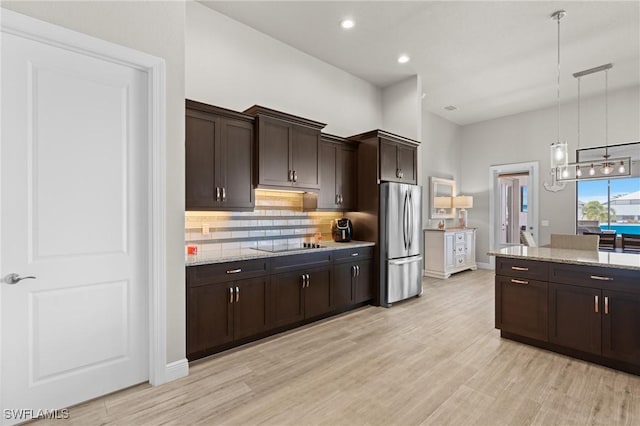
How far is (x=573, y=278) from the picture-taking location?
2873 mm

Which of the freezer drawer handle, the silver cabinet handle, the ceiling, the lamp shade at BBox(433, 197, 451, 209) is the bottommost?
the freezer drawer handle

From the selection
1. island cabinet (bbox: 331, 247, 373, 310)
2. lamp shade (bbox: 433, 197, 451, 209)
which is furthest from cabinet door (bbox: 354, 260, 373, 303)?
lamp shade (bbox: 433, 197, 451, 209)

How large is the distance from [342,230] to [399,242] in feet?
2.81

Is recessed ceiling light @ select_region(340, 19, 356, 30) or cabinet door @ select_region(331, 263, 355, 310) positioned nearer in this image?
recessed ceiling light @ select_region(340, 19, 356, 30)

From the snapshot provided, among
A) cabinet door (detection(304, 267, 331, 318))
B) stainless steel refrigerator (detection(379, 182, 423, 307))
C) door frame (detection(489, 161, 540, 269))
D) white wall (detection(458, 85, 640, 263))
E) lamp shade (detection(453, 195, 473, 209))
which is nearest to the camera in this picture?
cabinet door (detection(304, 267, 331, 318))

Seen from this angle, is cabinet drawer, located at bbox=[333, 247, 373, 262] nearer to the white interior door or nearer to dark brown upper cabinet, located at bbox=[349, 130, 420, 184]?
dark brown upper cabinet, located at bbox=[349, 130, 420, 184]

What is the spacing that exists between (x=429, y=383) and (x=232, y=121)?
301 centimetres

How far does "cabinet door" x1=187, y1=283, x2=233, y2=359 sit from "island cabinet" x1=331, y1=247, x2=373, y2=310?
1.44 m

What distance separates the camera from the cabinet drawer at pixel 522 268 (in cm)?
306

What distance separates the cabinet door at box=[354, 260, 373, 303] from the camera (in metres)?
4.30

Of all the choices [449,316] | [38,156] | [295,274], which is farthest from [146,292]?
[449,316]

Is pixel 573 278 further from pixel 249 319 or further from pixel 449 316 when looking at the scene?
pixel 249 319

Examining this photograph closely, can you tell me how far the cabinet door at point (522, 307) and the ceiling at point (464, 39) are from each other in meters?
2.99

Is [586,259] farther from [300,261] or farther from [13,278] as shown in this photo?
[13,278]
